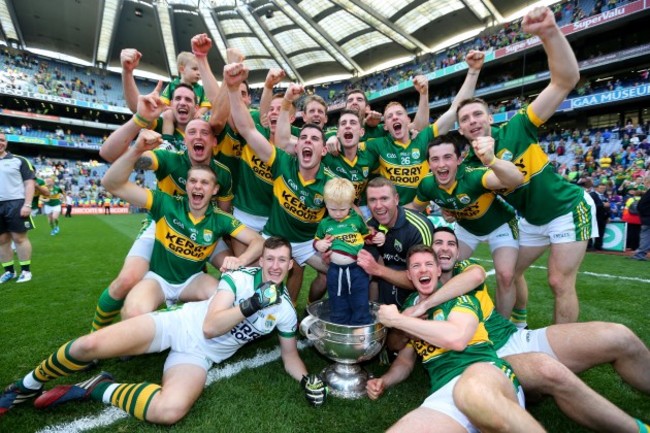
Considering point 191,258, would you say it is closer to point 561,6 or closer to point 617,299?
point 617,299

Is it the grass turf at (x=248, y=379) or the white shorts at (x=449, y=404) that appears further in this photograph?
the grass turf at (x=248, y=379)

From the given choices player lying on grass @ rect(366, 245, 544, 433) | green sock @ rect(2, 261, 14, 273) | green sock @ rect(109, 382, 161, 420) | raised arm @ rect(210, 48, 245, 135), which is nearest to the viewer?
player lying on grass @ rect(366, 245, 544, 433)

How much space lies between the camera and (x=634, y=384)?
242 centimetres

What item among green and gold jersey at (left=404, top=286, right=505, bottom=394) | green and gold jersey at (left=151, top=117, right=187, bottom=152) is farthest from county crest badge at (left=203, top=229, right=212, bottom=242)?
green and gold jersey at (left=404, top=286, right=505, bottom=394)

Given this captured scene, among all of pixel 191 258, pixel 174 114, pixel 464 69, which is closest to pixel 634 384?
pixel 191 258

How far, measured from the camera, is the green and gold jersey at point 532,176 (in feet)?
11.1

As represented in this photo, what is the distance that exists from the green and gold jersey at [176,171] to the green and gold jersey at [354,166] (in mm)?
1153

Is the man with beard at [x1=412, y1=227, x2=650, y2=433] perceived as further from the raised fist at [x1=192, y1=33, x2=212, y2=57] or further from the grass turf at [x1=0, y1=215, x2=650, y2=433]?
the raised fist at [x1=192, y1=33, x2=212, y2=57]

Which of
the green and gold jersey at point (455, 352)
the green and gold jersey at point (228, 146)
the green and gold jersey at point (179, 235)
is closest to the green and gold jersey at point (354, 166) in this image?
the green and gold jersey at point (228, 146)

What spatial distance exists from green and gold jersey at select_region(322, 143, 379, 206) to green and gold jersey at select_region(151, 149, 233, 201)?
115 cm

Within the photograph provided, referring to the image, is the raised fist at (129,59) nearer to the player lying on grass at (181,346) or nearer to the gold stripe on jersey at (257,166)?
the gold stripe on jersey at (257,166)

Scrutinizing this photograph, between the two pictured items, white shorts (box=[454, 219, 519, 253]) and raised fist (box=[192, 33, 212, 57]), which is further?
white shorts (box=[454, 219, 519, 253])

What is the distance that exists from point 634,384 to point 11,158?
326 inches

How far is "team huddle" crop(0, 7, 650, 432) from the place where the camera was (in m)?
2.31
